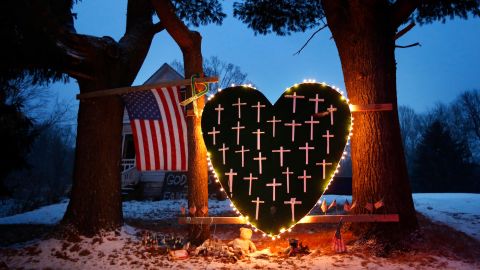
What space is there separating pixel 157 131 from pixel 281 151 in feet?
7.84

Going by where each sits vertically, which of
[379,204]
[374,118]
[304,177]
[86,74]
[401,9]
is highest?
[401,9]

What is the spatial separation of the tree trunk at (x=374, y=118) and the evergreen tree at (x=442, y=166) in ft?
77.5

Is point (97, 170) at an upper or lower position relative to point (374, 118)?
lower

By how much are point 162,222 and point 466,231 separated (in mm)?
6864

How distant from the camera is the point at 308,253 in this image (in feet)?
16.5

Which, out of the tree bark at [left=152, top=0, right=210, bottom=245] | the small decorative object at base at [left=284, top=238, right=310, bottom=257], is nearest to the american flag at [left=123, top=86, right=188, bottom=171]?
the tree bark at [left=152, top=0, right=210, bottom=245]

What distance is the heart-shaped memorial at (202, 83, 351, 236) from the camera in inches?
183

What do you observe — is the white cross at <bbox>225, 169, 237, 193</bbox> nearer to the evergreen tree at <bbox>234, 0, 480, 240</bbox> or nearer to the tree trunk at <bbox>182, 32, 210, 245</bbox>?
the tree trunk at <bbox>182, 32, 210, 245</bbox>

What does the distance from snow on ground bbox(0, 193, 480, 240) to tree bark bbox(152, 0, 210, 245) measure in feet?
14.9

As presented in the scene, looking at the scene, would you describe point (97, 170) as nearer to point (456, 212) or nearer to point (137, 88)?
point (137, 88)

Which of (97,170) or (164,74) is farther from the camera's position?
(164,74)

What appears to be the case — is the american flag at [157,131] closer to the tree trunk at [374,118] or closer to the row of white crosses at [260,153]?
the row of white crosses at [260,153]

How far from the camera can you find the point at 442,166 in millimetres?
25766

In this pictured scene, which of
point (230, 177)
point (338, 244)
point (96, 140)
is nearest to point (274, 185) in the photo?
point (230, 177)
